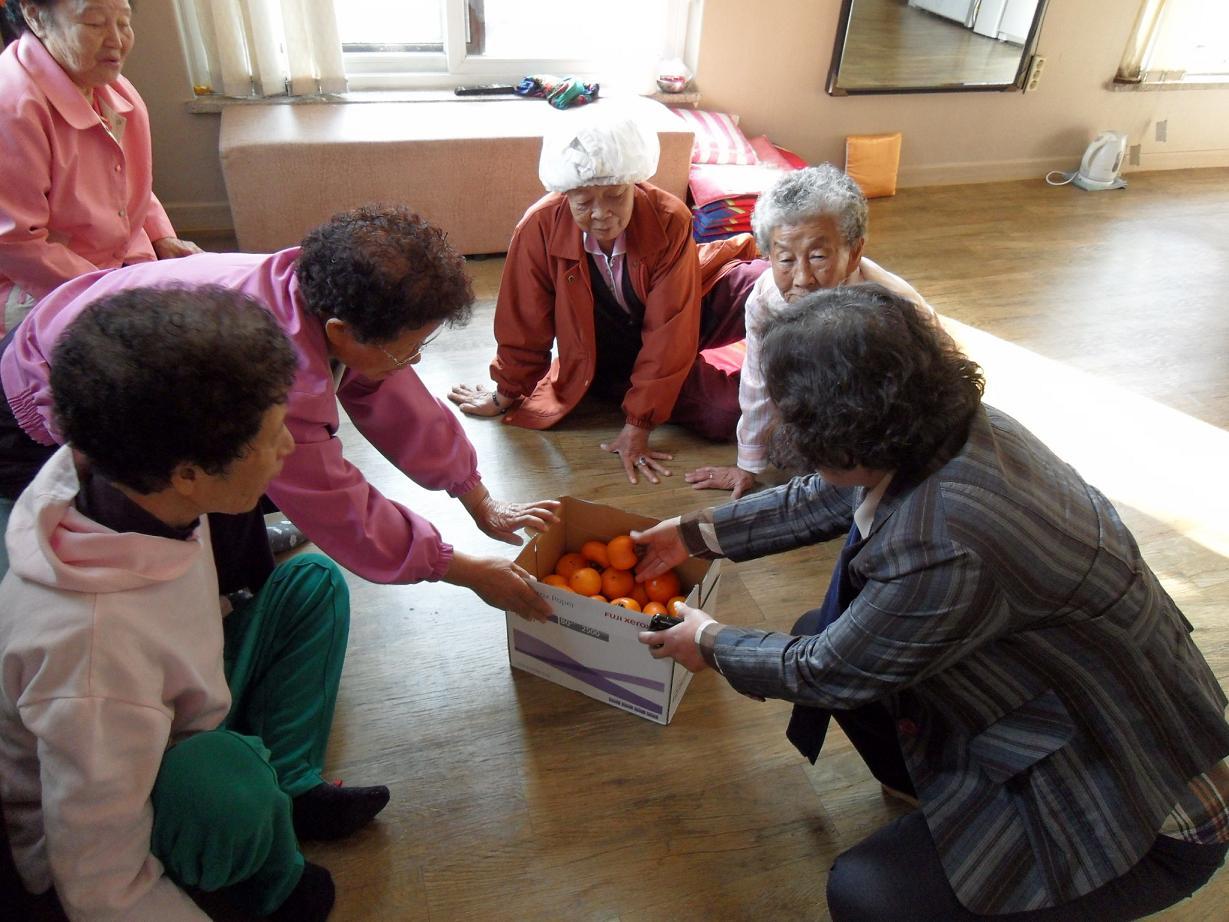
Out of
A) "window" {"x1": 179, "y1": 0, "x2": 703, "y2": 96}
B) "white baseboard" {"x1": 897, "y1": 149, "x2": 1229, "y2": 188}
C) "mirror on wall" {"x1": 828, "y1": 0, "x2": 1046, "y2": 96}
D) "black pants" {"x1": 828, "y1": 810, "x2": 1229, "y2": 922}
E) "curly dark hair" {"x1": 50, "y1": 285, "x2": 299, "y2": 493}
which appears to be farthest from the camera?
"white baseboard" {"x1": 897, "y1": 149, "x2": 1229, "y2": 188}

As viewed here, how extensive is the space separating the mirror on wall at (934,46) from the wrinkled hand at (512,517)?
2995mm

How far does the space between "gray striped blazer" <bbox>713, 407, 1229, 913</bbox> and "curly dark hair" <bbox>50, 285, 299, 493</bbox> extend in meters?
0.76

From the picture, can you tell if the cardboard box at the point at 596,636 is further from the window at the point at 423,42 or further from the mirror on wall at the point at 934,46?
the mirror on wall at the point at 934,46

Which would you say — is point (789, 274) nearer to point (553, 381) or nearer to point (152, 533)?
point (553, 381)

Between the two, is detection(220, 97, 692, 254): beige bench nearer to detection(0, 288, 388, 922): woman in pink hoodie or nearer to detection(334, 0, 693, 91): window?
detection(334, 0, 693, 91): window

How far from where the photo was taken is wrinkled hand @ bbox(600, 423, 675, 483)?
2.38m

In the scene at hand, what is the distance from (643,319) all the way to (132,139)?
135 centimetres

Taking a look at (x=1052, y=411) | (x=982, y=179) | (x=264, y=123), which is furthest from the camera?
(x=982, y=179)

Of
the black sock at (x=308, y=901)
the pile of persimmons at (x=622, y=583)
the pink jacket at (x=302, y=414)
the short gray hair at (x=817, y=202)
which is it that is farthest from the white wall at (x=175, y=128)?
the black sock at (x=308, y=901)

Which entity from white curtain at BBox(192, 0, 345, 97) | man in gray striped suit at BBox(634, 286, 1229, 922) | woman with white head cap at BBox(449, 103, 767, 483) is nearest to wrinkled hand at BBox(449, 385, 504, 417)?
woman with white head cap at BBox(449, 103, 767, 483)

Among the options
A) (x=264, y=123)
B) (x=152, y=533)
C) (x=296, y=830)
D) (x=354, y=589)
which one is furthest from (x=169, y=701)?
(x=264, y=123)

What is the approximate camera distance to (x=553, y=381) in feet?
8.41

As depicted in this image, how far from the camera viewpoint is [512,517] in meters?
1.81

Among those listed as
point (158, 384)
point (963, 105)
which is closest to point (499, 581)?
point (158, 384)
